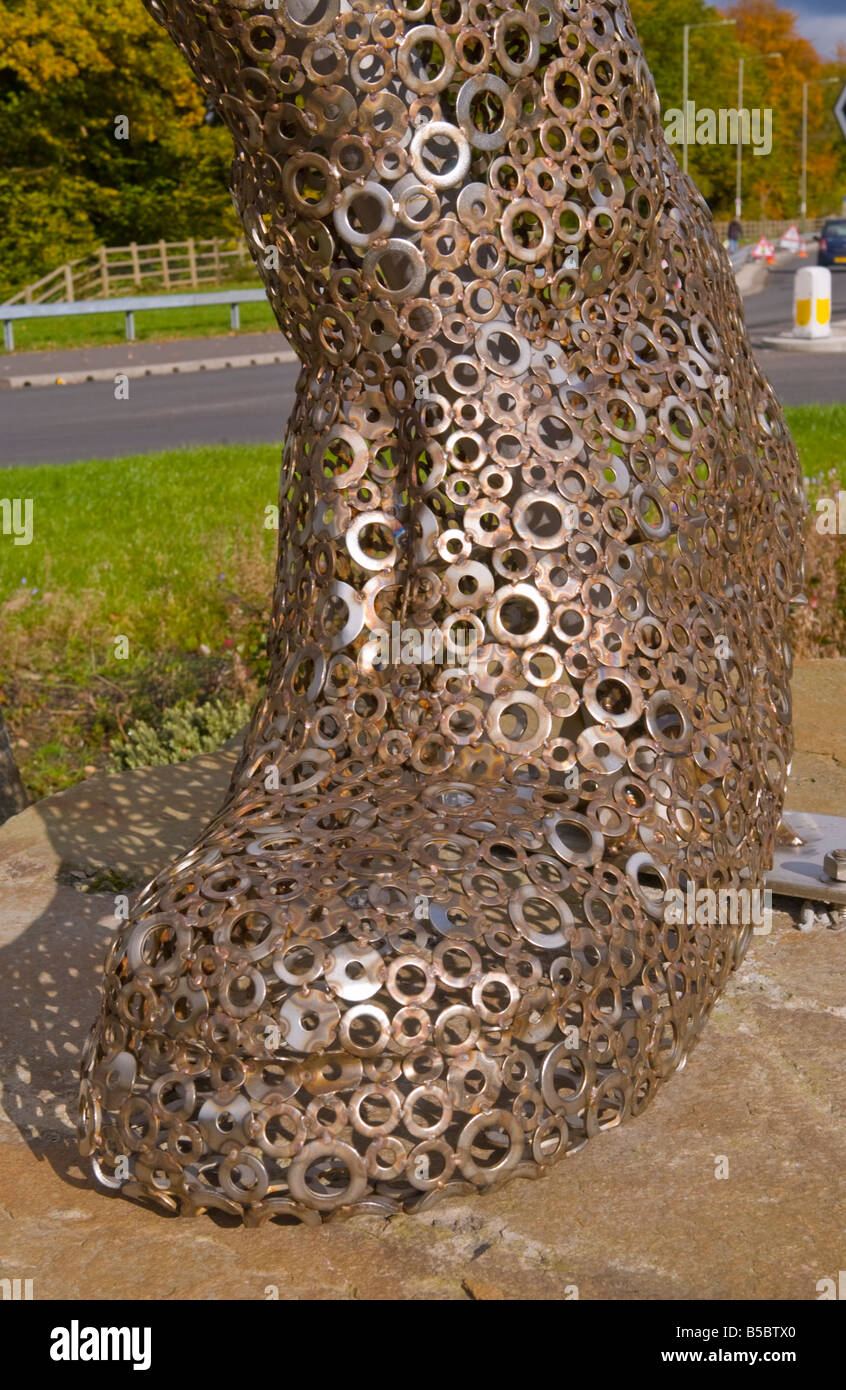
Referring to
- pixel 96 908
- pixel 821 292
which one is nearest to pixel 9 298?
pixel 821 292

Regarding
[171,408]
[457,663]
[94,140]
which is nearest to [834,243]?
[94,140]

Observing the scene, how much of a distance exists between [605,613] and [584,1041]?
830 mm

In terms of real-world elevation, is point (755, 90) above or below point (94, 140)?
above

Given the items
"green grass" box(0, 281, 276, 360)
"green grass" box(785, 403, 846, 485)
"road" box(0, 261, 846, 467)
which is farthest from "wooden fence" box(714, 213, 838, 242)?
"green grass" box(785, 403, 846, 485)

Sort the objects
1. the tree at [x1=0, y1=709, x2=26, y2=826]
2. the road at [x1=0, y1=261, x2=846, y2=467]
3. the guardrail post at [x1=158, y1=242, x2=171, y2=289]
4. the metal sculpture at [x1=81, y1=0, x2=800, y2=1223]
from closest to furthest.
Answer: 1. the metal sculpture at [x1=81, y1=0, x2=800, y2=1223]
2. the tree at [x1=0, y1=709, x2=26, y2=826]
3. the road at [x1=0, y1=261, x2=846, y2=467]
4. the guardrail post at [x1=158, y1=242, x2=171, y2=289]

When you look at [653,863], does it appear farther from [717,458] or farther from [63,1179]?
[63,1179]

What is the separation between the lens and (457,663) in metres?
3.11

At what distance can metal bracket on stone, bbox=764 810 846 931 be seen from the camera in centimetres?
400

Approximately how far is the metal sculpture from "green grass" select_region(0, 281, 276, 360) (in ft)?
61.3

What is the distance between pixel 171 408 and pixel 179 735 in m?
9.83

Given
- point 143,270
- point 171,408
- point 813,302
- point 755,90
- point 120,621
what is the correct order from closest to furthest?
point 120,621, point 171,408, point 813,302, point 143,270, point 755,90

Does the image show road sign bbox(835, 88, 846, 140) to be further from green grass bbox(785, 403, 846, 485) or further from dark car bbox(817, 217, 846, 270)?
dark car bbox(817, 217, 846, 270)

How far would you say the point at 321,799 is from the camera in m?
3.06

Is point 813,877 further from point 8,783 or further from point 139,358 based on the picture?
point 139,358
